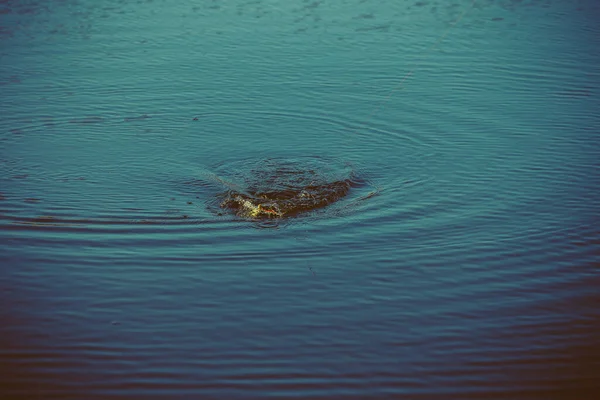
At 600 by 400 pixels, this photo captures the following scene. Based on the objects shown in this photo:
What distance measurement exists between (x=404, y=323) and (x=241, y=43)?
22.9 feet

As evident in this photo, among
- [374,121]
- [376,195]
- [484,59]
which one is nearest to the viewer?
[376,195]

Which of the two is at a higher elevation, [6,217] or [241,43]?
[241,43]

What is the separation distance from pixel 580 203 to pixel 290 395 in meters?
3.69

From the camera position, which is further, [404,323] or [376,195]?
[376,195]

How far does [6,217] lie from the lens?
6426mm

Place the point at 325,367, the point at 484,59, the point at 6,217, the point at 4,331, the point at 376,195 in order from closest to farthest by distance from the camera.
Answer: the point at 325,367 < the point at 4,331 < the point at 6,217 < the point at 376,195 < the point at 484,59

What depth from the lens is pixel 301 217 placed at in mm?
6523

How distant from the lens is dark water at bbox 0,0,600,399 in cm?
466

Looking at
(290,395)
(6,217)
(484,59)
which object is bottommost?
(290,395)

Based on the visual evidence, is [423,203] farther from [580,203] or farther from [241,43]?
[241,43]

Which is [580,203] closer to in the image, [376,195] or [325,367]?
[376,195]

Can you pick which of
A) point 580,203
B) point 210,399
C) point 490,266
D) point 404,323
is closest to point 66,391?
point 210,399

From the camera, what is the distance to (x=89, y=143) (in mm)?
7977

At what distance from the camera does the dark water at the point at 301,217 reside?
4656mm
